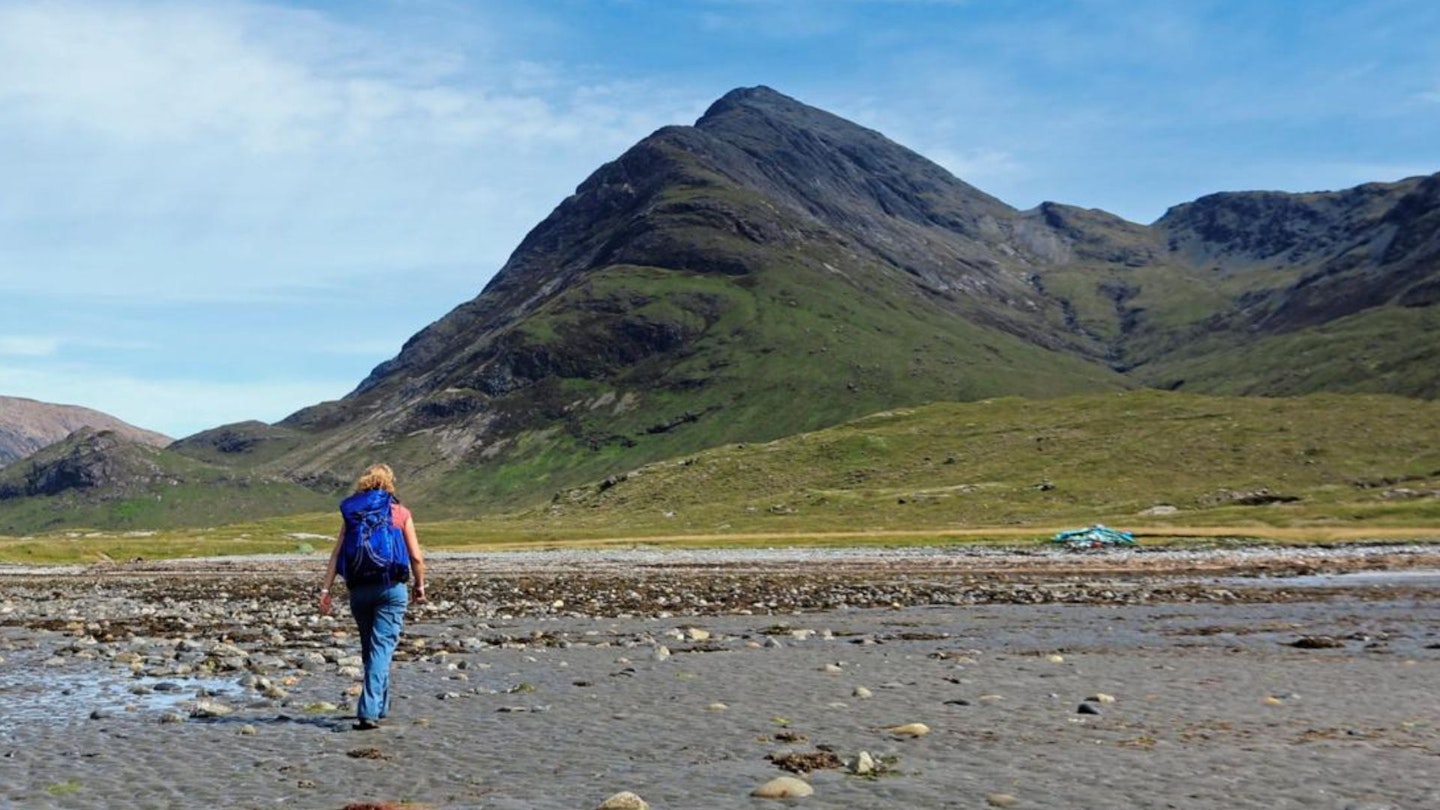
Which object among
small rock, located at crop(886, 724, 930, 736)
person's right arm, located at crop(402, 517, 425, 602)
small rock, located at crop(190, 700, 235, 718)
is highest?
person's right arm, located at crop(402, 517, 425, 602)

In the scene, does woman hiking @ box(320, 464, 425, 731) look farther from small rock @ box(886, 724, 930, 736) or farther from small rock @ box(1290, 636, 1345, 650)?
small rock @ box(1290, 636, 1345, 650)

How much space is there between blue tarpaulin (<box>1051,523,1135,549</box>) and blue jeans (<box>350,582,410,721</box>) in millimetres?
74872

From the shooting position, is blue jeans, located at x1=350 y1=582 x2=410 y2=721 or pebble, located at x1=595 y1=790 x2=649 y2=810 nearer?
pebble, located at x1=595 y1=790 x2=649 y2=810

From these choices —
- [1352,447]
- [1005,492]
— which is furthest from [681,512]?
[1352,447]

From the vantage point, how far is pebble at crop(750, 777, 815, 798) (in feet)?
37.4

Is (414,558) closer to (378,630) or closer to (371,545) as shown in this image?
(371,545)

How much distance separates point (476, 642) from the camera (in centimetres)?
2675

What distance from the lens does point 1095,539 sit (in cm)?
8681

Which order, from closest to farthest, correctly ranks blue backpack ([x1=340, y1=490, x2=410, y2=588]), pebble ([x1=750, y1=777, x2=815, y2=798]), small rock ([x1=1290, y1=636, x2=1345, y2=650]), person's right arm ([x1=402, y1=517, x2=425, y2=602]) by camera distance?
1. pebble ([x1=750, y1=777, x2=815, y2=798])
2. blue backpack ([x1=340, y1=490, x2=410, y2=588])
3. person's right arm ([x1=402, y1=517, x2=425, y2=602])
4. small rock ([x1=1290, y1=636, x2=1345, y2=650])

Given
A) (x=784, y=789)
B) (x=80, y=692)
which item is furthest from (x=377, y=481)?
(x=784, y=789)

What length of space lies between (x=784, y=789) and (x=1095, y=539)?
263 ft

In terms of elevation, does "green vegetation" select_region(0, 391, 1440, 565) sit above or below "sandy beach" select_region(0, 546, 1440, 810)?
above

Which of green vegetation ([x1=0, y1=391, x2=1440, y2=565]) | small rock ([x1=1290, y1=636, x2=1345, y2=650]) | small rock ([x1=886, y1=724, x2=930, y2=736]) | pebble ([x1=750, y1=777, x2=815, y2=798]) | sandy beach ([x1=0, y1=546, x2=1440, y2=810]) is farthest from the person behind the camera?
green vegetation ([x1=0, y1=391, x2=1440, y2=565])

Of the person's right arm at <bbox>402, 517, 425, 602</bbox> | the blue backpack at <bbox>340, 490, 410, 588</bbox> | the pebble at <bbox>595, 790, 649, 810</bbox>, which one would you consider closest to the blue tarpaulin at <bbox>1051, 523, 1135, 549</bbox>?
the person's right arm at <bbox>402, 517, 425, 602</bbox>
